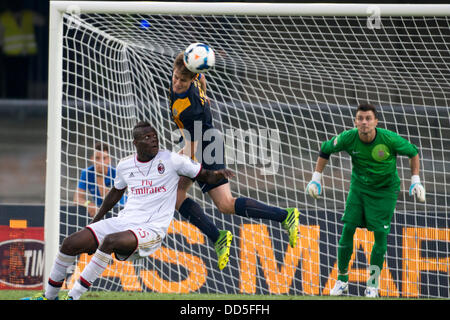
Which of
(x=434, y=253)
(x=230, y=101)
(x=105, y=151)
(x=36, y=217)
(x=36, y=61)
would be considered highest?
(x=36, y=61)

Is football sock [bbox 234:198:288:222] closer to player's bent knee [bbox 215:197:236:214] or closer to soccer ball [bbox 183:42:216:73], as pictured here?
player's bent knee [bbox 215:197:236:214]

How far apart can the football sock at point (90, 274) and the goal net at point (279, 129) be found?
1.96m

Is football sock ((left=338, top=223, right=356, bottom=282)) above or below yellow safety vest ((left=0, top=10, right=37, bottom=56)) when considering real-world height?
below

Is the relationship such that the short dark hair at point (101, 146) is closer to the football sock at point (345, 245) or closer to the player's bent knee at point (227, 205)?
the player's bent knee at point (227, 205)

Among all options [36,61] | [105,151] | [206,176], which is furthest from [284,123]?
[36,61]

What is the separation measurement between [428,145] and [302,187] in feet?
4.70

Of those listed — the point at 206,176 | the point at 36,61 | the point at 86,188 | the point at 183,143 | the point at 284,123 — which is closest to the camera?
the point at 206,176

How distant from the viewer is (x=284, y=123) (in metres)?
8.06

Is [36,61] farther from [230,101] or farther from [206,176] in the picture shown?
[206,176]

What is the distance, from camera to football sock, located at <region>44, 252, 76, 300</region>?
5.32m

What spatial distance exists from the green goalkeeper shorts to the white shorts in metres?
1.90

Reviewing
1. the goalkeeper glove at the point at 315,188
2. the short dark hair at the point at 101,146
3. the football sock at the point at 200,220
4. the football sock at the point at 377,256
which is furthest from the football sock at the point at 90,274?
the football sock at the point at 377,256

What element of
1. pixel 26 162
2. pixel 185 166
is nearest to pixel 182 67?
pixel 185 166

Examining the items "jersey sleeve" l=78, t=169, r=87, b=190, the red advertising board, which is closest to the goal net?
"jersey sleeve" l=78, t=169, r=87, b=190
